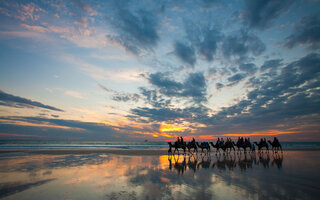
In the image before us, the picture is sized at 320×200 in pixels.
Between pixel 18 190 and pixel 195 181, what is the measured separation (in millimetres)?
7573

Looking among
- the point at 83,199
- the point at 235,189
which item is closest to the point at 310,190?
the point at 235,189

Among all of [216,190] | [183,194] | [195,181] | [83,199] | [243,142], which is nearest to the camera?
[83,199]

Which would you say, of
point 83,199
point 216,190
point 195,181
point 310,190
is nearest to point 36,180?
point 83,199

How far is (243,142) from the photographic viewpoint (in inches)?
1002

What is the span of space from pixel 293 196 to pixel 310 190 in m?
1.45

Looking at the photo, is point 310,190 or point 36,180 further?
point 36,180

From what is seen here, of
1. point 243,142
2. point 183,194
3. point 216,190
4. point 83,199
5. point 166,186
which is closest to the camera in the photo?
point 83,199

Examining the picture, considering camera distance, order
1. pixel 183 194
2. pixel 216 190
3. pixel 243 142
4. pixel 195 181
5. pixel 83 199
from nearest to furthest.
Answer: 1. pixel 83 199
2. pixel 183 194
3. pixel 216 190
4. pixel 195 181
5. pixel 243 142

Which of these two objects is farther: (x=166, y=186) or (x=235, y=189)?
(x=166, y=186)

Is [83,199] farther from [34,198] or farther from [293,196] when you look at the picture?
[293,196]

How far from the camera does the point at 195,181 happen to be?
7.82 meters

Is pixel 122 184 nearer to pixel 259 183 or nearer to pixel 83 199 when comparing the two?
pixel 83 199

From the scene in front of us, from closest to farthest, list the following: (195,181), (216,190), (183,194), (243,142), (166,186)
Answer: (183,194) < (216,190) < (166,186) < (195,181) < (243,142)

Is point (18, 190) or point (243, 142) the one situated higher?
point (243, 142)
